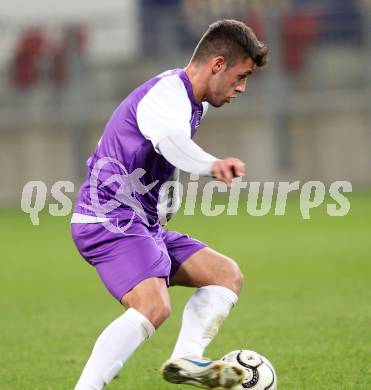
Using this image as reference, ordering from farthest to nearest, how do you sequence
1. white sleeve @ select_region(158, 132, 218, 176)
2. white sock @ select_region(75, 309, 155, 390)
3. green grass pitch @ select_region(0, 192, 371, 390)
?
green grass pitch @ select_region(0, 192, 371, 390)
white sock @ select_region(75, 309, 155, 390)
white sleeve @ select_region(158, 132, 218, 176)

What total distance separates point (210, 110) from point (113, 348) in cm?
1760

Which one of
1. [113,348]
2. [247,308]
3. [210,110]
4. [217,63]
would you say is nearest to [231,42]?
[217,63]

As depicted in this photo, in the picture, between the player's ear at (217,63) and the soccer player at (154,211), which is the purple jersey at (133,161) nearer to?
the soccer player at (154,211)

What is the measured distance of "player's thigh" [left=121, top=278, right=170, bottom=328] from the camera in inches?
216

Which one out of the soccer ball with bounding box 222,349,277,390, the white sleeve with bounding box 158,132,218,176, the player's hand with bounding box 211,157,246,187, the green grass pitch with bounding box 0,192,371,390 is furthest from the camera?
the green grass pitch with bounding box 0,192,371,390

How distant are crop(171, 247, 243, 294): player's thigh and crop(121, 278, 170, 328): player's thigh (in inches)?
23.3

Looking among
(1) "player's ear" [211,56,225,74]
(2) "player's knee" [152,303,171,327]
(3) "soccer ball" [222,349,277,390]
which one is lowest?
(3) "soccer ball" [222,349,277,390]

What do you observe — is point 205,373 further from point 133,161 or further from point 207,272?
point 133,161

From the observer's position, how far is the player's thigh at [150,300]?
549cm

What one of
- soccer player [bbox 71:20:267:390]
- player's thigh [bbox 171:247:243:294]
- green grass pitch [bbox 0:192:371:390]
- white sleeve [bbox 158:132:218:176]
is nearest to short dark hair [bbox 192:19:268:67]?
soccer player [bbox 71:20:267:390]

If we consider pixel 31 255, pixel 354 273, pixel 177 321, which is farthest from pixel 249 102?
pixel 177 321

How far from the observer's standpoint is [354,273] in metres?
12.1

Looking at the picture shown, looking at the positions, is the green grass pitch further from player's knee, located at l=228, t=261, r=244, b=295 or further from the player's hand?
the player's hand

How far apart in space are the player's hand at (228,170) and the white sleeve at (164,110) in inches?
12.7
